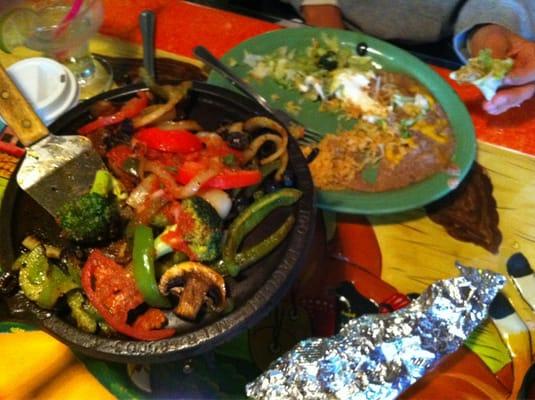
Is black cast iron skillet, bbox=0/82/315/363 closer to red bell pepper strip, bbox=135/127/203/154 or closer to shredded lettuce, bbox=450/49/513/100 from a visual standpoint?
red bell pepper strip, bbox=135/127/203/154

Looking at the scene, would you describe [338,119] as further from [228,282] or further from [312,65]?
[228,282]

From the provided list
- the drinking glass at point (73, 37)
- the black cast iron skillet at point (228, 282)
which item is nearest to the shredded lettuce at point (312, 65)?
the black cast iron skillet at point (228, 282)

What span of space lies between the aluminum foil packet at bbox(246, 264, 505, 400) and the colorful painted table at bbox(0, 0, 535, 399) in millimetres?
90

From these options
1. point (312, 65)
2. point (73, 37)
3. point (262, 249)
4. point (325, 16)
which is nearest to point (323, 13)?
point (325, 16)

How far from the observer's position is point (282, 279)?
1.08 meters

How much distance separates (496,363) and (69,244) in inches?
40.5

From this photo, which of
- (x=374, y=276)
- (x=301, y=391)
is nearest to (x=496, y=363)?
(x=374, y=276)

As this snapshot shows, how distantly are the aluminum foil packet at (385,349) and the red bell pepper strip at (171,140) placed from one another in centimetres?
54

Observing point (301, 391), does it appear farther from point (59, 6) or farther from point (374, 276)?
point (59, 6)

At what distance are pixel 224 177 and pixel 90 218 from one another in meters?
0.30

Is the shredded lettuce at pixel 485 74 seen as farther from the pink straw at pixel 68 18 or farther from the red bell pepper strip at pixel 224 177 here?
the pink straw at pixel 68 18

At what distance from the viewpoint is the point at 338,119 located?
66.7 inches

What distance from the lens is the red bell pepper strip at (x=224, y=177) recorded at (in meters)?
1.19

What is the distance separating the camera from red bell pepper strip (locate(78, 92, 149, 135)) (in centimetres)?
133
